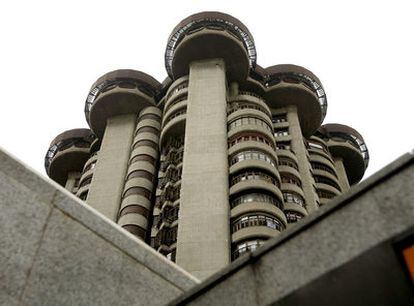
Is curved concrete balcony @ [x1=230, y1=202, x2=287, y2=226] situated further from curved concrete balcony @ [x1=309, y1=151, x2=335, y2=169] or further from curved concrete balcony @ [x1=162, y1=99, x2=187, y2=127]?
curved concrete balcony @ [x1=309, y1=151, x2=335, y2=169]

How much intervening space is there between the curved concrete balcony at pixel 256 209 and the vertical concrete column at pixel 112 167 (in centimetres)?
1374

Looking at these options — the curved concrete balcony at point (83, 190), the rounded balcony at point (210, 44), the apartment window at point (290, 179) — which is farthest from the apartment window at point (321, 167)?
the curved concrete balcony at point (83, 190)

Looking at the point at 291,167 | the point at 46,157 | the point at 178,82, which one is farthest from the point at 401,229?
the point at 46,157

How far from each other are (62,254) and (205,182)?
30.6 meters

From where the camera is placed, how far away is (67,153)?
60.9 meters

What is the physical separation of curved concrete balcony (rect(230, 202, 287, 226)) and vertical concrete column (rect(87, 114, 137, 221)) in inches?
541

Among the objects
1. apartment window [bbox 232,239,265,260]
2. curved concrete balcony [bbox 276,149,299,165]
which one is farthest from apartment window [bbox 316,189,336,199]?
apartment window [bbox 232,239,265,260]

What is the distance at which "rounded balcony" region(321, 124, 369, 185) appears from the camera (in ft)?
198

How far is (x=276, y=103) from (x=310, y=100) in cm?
411

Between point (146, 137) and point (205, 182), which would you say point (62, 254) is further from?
point (146, 137)

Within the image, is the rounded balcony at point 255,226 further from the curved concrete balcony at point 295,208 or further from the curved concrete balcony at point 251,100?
the curved concrete balcony at point 251,100

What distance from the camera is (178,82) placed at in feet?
168

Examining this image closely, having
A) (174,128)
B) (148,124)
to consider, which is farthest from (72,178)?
(174,128)

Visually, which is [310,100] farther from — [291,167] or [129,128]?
[129,128]
